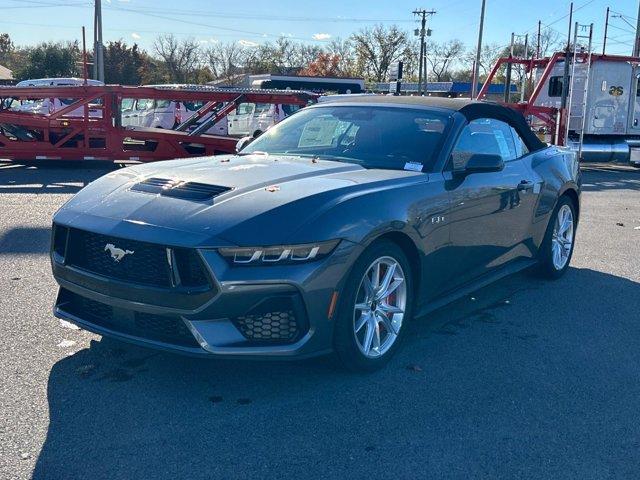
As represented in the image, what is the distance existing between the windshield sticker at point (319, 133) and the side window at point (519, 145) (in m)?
1.61

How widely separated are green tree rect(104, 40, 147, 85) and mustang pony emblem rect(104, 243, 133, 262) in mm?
62861

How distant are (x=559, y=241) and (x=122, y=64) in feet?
207

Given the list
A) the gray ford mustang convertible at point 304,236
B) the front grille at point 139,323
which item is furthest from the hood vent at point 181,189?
the front grille at point 139,323

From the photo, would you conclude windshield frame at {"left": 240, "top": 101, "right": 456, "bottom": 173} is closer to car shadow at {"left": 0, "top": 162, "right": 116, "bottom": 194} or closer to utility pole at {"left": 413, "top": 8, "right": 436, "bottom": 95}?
car shadow at {"left": 0, "top": 162, "right": 116, "bottom": 194}

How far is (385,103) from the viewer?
546 centimetres

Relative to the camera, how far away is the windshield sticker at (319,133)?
5301 millimetres

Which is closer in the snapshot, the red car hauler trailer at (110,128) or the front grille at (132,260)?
the front grille at (132,260)

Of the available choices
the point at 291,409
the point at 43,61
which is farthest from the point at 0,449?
the point at 43,61

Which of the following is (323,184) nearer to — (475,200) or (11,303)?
(475,200)

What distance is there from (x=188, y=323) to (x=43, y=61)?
61.8m

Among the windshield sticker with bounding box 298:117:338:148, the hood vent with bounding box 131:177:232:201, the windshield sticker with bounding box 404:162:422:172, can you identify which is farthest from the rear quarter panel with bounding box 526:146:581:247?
the hood vent with bounding box 131:177:232:201

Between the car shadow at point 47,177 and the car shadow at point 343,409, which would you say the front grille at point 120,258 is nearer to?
the car shadow at point 343,409

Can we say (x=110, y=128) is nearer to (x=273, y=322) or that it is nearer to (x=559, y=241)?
(x=559, y=241)

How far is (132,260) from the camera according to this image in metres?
3.68
